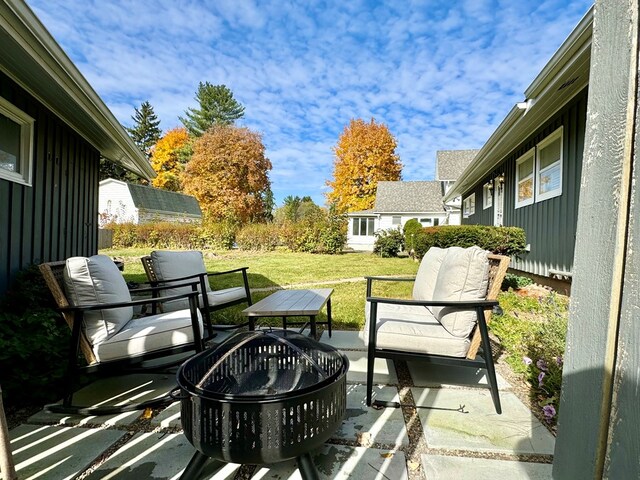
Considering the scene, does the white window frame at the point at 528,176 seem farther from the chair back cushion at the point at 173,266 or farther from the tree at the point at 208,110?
the tree at the point at 208,110

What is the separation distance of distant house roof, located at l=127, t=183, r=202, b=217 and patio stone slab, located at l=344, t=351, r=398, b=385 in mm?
22890

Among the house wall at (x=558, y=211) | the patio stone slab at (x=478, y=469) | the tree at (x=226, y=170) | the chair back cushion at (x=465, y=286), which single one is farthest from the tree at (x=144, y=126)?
the patio stone slab at (x=478, y=469)

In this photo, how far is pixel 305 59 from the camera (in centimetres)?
1209

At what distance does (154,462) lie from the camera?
1.62m

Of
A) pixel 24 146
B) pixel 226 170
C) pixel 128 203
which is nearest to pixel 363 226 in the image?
pixel 226 170

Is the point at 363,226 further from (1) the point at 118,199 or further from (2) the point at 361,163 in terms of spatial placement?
(1) the point at 118,199

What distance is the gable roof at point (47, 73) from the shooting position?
223cm

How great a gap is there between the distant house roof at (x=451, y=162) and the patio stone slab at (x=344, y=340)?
864 inches

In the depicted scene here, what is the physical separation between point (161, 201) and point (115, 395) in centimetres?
2433

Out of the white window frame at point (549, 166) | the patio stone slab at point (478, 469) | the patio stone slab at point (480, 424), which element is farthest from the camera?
the white window frame at point (549, 166)

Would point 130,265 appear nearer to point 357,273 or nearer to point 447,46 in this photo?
point 357,273

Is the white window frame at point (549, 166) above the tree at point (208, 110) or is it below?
below

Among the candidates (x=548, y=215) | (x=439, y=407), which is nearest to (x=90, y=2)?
(x=439, y=407)

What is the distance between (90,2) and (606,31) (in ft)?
23.7
